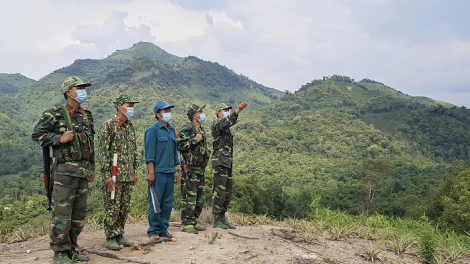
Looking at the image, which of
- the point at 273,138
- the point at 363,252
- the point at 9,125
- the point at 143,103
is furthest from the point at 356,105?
the point at 363,252

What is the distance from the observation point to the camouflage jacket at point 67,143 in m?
3.73

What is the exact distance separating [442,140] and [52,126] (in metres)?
92.0

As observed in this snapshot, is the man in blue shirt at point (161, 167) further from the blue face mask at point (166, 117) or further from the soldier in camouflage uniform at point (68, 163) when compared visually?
the soldier in camouflage uniform at point (68, 163)

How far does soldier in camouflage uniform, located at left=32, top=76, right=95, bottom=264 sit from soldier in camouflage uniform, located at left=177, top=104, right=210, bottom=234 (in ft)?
5.62

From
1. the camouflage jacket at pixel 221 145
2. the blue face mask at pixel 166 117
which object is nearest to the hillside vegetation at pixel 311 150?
the camouflage jacket at pixel 221 145

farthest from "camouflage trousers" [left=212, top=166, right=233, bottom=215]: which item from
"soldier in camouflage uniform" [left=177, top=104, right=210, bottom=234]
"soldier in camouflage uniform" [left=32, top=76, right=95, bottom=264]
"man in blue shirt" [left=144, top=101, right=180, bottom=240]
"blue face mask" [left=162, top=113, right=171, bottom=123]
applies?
"soldier in camouflage uniform" [left=32, top=76, right=95, bottom=264]

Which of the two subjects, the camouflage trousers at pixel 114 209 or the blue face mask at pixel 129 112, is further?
the blue face mask at pixel 129 112

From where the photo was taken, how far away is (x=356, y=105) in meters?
111

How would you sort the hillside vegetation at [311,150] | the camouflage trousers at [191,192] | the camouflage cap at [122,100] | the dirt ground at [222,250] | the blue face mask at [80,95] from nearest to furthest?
the blue face mask at [80,95], the dirt ground at [222,250], the camouflage cap at [122,100], the camouflage trousers at [191,192], the hillside vegetation at [311,150]

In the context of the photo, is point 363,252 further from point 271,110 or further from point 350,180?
point 271,110

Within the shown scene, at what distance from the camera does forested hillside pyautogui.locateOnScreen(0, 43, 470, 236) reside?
31266 mm

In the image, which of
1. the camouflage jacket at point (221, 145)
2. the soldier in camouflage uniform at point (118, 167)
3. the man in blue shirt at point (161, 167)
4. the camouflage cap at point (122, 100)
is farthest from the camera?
the camouflage jacket at point (221, 145)

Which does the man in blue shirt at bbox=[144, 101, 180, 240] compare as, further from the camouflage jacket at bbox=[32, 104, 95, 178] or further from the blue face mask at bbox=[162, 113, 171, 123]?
the camouflage jacket at bbox=[32, 104, 95, 178]

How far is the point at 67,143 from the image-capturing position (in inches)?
150
